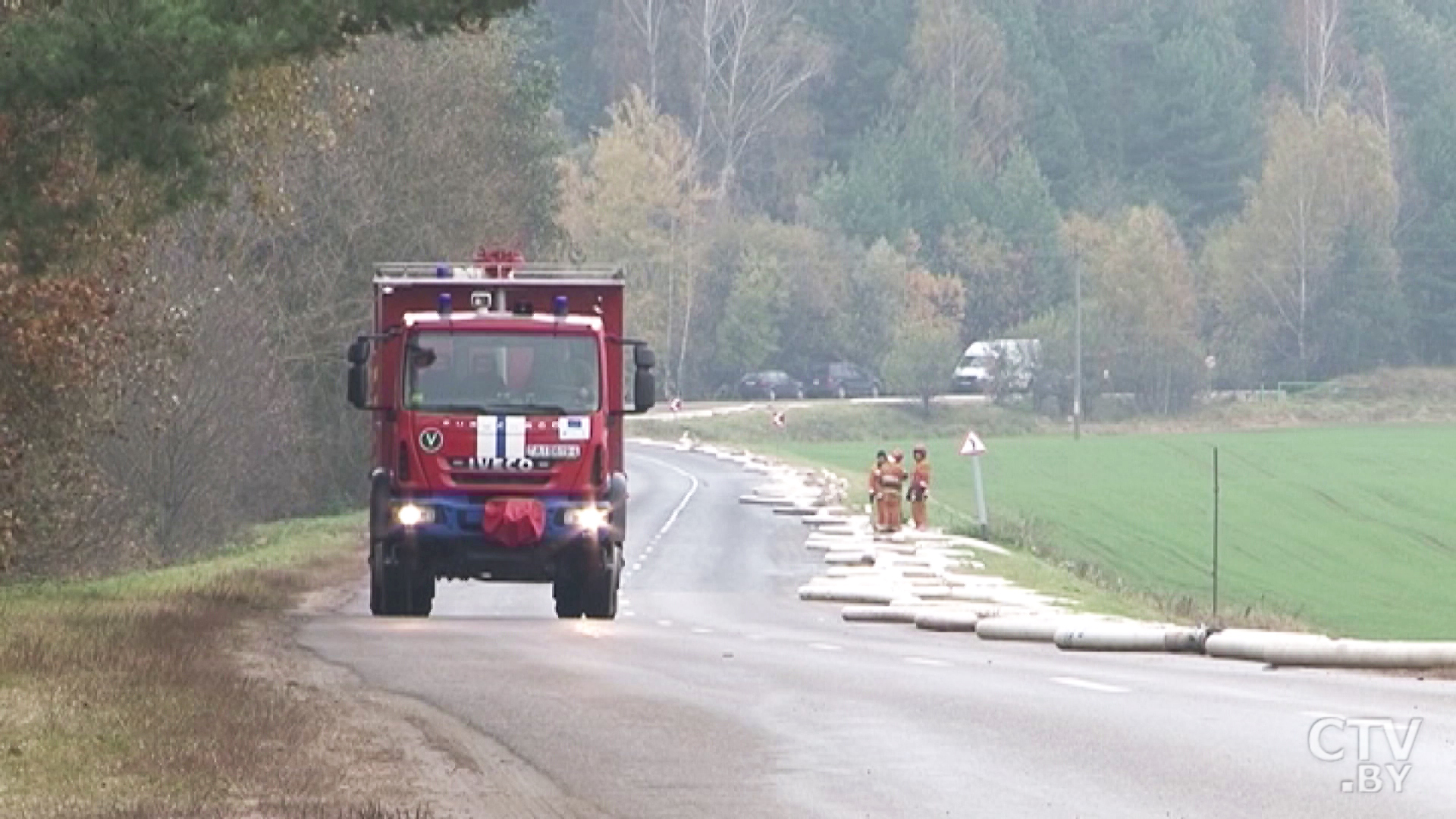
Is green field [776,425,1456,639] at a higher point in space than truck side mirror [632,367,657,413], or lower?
lower

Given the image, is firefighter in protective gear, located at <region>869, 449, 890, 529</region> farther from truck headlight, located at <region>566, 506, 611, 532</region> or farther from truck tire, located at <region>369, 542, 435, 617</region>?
truck headlight, located at <region>566, 506, 611, 532</region>

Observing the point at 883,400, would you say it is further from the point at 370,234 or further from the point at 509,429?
the point at 509,429

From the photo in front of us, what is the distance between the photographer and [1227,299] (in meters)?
136

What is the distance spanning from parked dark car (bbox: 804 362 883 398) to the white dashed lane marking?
107666 mm

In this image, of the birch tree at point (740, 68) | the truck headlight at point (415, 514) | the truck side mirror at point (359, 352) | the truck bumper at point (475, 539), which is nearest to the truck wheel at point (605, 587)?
the truck bumper at point (475, 539)

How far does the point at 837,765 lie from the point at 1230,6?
492ft

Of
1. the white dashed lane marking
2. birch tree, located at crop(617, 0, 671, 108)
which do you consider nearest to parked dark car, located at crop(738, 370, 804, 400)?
birch tree, located at crop(617, 0, 671, 108)

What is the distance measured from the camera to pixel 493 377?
2803 centimetres

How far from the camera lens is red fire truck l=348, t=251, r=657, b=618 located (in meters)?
28.0

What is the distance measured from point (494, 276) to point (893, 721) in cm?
1369

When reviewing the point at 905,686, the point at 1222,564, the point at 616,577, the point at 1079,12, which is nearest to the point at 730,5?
the point at 1079,12

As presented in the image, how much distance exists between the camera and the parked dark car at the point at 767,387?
12656 cm

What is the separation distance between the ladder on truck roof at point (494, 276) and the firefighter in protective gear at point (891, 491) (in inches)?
815

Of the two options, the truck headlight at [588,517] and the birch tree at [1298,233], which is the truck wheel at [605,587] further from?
the birch tree at [1298,233]
